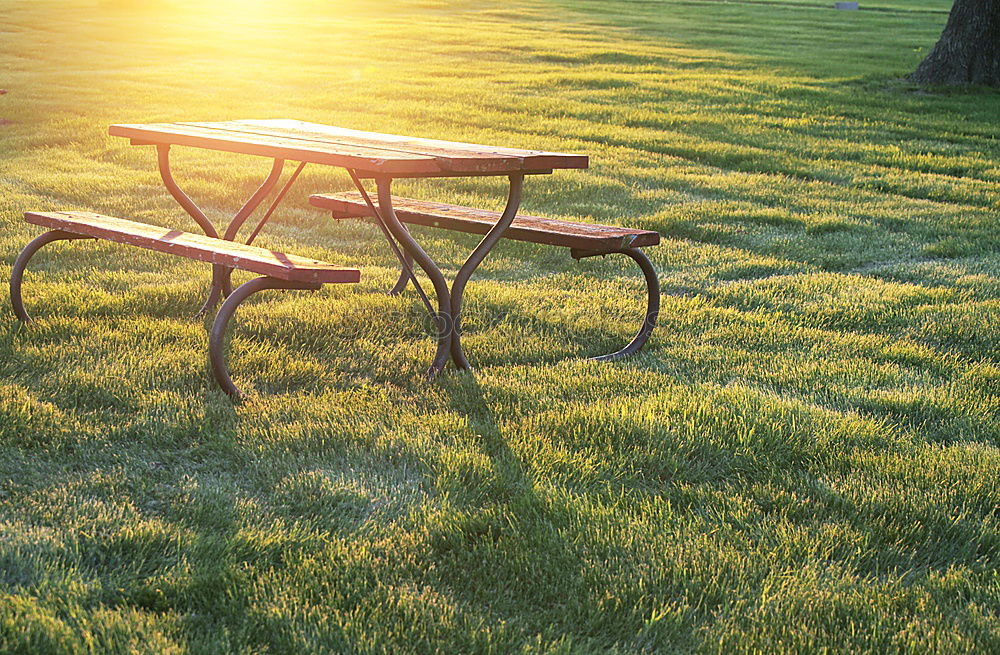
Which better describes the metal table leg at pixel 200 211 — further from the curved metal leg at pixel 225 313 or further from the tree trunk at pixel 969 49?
the tree trunk at pixel 969 49

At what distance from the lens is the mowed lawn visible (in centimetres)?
266

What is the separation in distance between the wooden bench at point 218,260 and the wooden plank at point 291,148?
16.2 inches

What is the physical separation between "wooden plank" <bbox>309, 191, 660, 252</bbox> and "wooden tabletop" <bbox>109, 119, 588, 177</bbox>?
36 centimetres

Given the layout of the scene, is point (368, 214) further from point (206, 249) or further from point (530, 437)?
point (530, 437)

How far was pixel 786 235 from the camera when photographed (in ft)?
25.0

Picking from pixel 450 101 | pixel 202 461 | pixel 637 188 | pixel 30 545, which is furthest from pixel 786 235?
pixel 450 101

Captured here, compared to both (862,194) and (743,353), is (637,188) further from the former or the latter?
(743,353)

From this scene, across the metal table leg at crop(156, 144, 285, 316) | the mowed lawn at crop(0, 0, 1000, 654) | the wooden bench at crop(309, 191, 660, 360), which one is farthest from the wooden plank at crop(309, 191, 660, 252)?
the mowed lawn at crop(0, 0, 1000, 654)

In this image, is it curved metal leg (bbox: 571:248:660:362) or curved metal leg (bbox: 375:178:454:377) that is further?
curved metal leg (bbox: 571:248:660:362)

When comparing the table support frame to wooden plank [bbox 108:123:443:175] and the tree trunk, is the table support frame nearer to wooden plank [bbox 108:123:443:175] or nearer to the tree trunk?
wooden plank [bbox 108:123:443:175]

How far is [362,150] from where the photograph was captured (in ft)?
14.2

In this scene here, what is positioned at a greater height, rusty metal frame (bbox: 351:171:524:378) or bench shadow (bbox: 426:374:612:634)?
rusty metal frame (bbox: 351:171:524:378)

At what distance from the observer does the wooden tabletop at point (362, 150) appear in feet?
13.2

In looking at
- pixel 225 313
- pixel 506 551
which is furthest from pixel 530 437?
pixel 225 313
